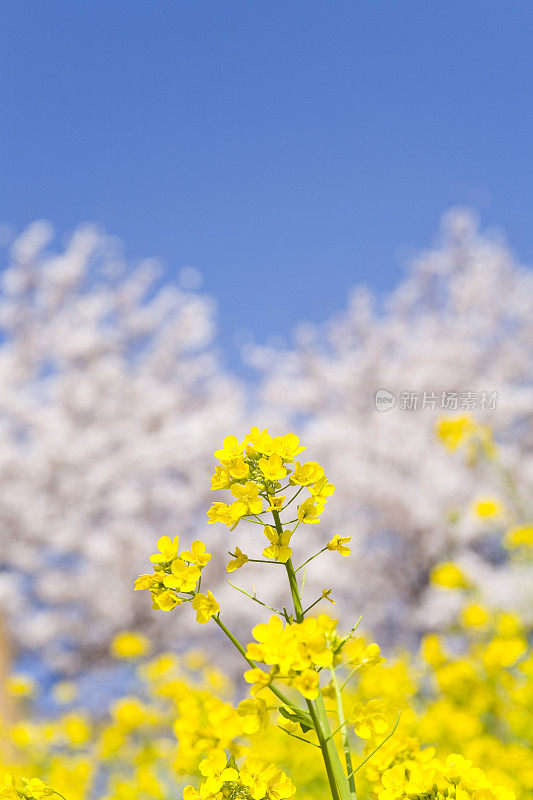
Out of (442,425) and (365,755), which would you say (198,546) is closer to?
(365,755)

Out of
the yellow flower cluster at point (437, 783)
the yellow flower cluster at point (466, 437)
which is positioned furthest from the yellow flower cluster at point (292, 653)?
the yellow flower cluster at point (466, 437)

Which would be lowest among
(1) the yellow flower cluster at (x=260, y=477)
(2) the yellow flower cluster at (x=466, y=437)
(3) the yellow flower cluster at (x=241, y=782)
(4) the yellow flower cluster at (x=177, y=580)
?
(3) the yellow flower cluster at (x=241, y=782)

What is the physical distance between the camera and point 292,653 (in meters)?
0.62

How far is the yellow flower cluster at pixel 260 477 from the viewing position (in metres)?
0.72

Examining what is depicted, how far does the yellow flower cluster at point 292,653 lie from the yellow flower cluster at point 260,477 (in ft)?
0.36

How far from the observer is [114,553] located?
805 cm

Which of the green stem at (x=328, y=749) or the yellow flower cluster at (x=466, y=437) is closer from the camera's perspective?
the green stem at (x=328, y=749)

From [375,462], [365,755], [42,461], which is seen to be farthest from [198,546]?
[42,461]
